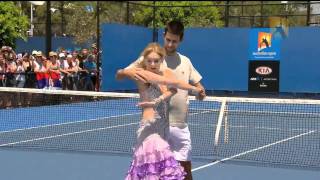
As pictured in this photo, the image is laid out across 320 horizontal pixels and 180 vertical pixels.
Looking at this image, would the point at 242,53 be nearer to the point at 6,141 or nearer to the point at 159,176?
the point at 6,141

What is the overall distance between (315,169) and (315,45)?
15.0 meters

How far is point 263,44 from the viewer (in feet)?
77.0

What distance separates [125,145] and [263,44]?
552 inches

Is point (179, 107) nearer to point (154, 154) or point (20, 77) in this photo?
point (154, 154)

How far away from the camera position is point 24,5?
185ft

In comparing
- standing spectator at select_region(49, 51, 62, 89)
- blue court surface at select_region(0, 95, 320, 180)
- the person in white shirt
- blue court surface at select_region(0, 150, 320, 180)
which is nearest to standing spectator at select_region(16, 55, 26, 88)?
standing spectator at select_region(49, 51, 62, 89)

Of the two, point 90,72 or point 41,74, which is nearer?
point 41,74

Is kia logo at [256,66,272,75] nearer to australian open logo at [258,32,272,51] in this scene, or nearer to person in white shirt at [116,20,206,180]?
australian open logo at [258,32,272,51]

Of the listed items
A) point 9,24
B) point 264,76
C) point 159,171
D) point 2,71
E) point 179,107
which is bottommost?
point 264,76

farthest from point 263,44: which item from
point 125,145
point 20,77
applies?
point 125,145

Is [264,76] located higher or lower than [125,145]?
higher

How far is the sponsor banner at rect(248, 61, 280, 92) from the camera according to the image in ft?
76.6

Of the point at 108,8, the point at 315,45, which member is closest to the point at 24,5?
the point at 108,8

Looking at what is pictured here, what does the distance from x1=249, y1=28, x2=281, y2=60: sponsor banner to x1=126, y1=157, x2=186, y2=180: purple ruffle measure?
19302 millimetres
